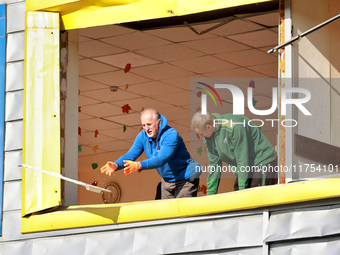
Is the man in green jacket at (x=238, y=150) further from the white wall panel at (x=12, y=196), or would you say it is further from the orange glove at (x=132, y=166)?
the white wall panel at (x=12, y=196)

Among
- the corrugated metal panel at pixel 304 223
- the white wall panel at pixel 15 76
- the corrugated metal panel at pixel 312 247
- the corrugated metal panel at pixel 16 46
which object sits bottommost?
the corrugated metal panel at pixel 312 247

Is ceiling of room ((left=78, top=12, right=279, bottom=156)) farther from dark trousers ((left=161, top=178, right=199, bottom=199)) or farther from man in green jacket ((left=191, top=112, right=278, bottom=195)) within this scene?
dark trousers ((left=161, top=178, right=199, bottom=199))

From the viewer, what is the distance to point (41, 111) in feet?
31.5

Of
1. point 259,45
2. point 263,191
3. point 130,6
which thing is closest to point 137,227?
point 263,191

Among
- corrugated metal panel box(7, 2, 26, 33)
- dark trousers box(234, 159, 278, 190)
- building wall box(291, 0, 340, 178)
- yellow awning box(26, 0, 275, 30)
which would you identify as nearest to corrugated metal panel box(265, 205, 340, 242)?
building wall box(291, 0, 340, 178)

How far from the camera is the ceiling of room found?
38.7 ft

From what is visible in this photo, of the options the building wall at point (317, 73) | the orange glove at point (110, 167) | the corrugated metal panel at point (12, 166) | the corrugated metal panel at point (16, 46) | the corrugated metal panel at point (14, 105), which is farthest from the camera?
the corrugated metal panel at point (16, 46)

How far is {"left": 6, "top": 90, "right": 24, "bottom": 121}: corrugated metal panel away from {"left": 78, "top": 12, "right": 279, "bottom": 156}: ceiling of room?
6.30 feet

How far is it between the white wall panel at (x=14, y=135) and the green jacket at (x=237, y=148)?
189cm

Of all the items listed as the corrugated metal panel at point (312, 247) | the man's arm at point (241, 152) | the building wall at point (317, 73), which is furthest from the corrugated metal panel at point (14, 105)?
the corrugated metal panel at point (312, 247)

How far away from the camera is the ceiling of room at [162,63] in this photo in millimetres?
11789

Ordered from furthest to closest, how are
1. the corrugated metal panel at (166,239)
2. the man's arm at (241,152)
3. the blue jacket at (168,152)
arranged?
1. the blue jacket at (168,152)
2. the man's arm at (241,152)
3. the corrugated metal panel at (166,239)

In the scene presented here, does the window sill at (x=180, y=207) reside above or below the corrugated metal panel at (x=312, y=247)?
above

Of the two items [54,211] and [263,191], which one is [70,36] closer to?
[54,211]
